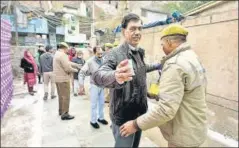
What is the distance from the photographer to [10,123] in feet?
14.1

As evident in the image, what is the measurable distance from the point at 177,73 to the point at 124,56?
48 centimetres

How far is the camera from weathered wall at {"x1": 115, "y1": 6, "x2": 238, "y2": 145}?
12.3 feet

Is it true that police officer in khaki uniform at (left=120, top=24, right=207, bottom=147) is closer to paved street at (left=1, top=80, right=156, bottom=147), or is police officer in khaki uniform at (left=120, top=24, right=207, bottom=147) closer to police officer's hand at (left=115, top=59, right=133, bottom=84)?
police officer's hand at (left=115, top=59, right=133, bottom=84)

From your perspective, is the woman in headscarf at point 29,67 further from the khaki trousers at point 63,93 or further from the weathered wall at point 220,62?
the weathered wall at point 220,62

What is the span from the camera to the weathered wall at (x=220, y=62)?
3740mm

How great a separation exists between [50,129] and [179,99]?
322 cm

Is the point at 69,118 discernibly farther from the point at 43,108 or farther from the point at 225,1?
the point at 225,1

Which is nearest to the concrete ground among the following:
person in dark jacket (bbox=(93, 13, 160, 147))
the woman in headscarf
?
person in dark jacket (bbox=(93, 13, 160, 147))

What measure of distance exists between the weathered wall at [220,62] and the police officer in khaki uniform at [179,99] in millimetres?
2383

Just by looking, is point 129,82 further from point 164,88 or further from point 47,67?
point 47,67

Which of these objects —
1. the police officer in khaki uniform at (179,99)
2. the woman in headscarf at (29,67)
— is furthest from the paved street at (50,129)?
the police officer in khaki uniform at (179,99)

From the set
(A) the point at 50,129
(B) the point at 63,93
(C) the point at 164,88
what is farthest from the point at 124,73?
(B) the point at 63,93

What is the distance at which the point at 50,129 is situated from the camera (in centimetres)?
389

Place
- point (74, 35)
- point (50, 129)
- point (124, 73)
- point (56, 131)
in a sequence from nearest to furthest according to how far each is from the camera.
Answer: point (124, 73) → point (56, 131) → point (50, 129) → point (74, 35)
